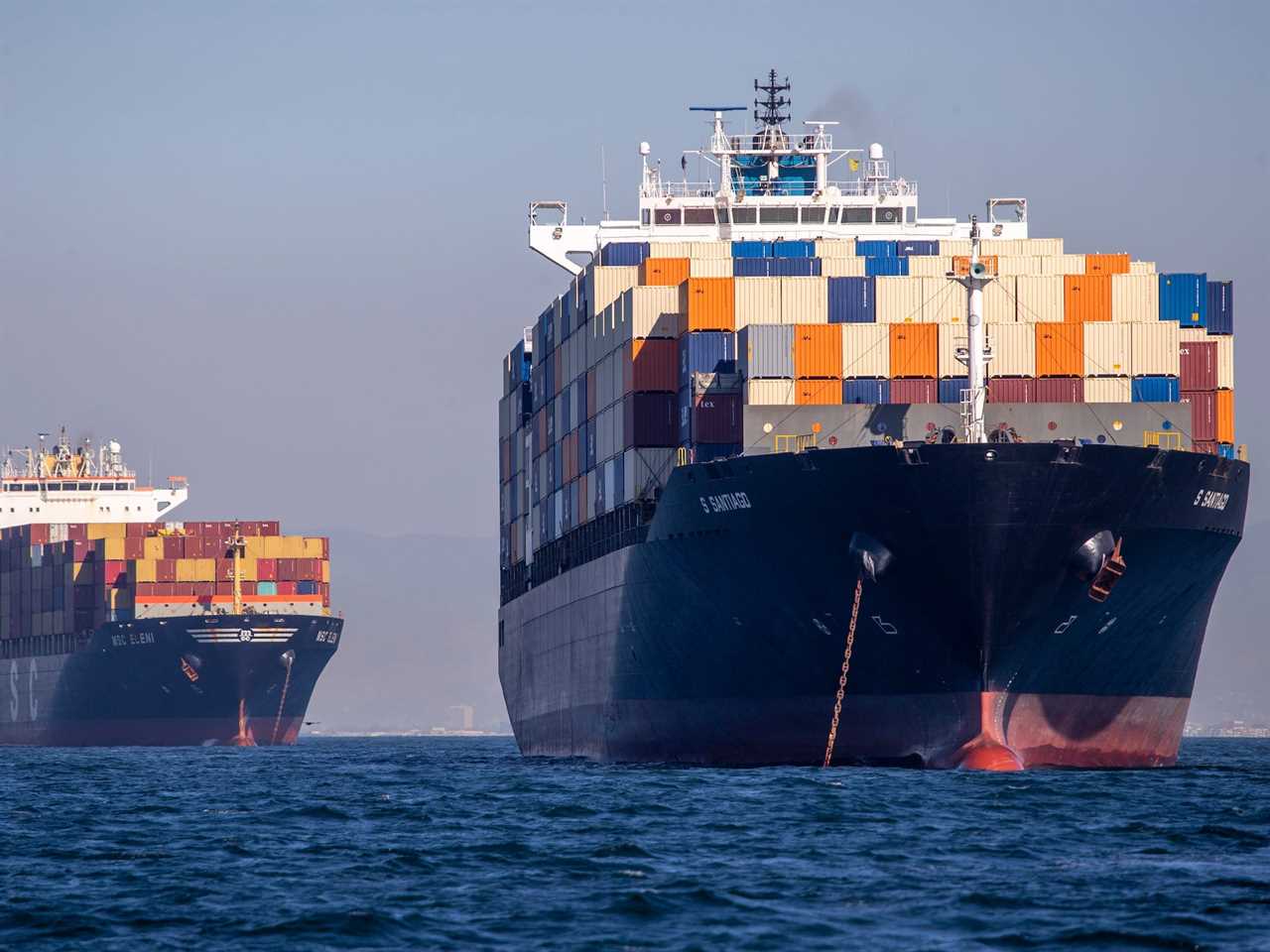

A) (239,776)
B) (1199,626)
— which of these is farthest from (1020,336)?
(239,776)

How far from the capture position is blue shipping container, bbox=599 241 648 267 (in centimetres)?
5772

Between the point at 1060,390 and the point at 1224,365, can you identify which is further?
the point at 1224,365

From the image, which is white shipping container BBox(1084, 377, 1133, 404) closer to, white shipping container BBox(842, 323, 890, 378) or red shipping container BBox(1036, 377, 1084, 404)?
red shipping container BBox(1036, 377, 1084, 404)

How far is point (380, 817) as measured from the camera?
34.5 m

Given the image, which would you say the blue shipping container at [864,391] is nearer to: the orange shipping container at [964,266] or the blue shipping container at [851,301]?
the blue shipping container at [851,301]

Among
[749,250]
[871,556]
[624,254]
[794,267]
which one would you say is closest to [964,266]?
[871,556]

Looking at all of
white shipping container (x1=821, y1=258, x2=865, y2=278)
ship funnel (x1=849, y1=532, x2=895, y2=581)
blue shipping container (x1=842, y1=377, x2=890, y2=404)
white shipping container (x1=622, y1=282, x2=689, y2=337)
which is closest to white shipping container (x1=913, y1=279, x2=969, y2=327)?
blue shipping container (x1=842, y1=377, x2=890, y2=404)

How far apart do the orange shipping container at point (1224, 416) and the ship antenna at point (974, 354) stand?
23.8 feet

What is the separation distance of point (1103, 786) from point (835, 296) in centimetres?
1385

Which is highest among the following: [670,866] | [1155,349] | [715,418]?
[1155,349]

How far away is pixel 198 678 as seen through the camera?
103m

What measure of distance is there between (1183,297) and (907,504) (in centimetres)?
A: 1130

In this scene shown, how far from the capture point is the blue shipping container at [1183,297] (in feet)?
156

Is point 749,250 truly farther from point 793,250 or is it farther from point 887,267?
point 887,267
